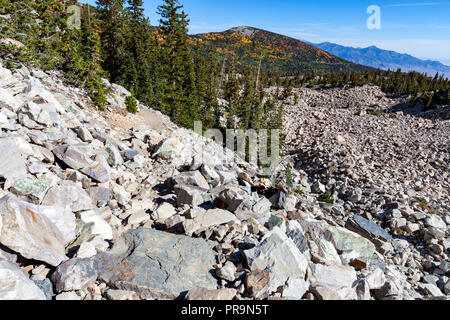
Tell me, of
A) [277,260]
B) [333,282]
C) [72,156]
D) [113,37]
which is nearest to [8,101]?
[72,156]

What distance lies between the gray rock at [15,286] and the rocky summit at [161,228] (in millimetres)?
14

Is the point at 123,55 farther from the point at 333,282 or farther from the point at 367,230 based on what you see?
the point at 333,282

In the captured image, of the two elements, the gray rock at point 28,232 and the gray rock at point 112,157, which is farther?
the gray rock at point 112,157

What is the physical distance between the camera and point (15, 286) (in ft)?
12.2

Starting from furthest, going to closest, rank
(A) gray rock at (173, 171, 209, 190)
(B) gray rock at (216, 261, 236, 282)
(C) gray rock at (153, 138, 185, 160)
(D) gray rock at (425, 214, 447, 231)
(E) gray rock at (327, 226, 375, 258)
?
(D) gray rock at (425, 214, 447, 231), (C) gray rock at (153, 138, 185, 160), (A) gray rock at (173, 171, 209, 190), (E) gray rock at (327, 226, 375, 258), (B) gray rock at (216, 261, 236, 282)

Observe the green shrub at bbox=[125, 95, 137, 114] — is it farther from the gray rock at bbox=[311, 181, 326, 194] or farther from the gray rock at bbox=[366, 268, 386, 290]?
the gray rock at bbox=[366, 268, 386, 290]

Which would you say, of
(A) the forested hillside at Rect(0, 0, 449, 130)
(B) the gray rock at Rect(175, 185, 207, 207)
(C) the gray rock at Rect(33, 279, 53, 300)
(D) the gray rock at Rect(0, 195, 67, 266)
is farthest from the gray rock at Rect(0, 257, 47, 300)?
(A) the forested hillside at Rect(0, 0, 449, 130)

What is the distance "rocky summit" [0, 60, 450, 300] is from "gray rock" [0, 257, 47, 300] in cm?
1

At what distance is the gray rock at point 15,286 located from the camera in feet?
11.9

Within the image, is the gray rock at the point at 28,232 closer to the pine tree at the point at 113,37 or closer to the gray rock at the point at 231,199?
the gray rock at the point at 231,199

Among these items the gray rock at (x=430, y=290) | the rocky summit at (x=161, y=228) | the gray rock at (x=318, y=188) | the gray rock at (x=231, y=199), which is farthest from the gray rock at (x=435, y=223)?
the gray rock at (x=231, y=199)

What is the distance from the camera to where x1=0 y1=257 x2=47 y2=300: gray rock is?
364cm

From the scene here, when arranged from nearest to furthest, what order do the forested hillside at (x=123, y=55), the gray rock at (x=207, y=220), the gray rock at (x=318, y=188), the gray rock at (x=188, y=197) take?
1. the gray rock at (x=207, y=220)
2. the gray rock at (x=188, y=197)
3. the forested hillside at (x=123, y=55)
4. the gray rock at (x=318, y=188)

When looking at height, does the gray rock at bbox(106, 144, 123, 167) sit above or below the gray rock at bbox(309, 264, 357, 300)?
above
